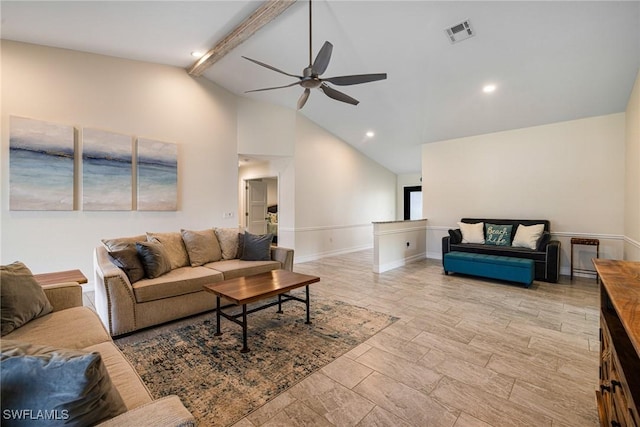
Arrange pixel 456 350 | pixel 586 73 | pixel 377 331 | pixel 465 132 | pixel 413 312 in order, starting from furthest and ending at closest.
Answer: pixel 465 132 → pixel 586 73 → pixel 413 312 → pixel 377 331 → pixel 456 350

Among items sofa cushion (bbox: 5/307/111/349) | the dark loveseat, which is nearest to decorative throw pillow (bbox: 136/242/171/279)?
sofa cushion (bbox: 5/307/111/349)

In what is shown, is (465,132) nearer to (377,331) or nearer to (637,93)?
(637,93)

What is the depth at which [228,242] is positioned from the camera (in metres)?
4.08

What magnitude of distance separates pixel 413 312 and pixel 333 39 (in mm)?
3728

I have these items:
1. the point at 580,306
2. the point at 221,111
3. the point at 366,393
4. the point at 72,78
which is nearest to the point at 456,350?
the point at 366,393

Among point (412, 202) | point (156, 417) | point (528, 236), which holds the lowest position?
point (156, 417)

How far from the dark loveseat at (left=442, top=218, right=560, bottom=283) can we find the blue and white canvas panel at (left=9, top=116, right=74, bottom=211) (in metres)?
6.18

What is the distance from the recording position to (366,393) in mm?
1914

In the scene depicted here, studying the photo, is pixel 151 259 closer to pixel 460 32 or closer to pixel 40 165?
pixel 40 165

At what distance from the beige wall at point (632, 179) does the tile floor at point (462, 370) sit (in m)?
0.88

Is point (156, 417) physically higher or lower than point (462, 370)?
higher

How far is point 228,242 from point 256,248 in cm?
44

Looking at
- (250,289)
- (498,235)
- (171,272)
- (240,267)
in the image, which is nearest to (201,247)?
(171,272)

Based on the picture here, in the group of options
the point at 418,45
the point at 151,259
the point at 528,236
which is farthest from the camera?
the point at 528,236
